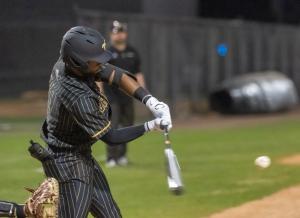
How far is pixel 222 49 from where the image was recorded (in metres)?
22.2

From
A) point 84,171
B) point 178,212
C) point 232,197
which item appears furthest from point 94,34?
point 232,197

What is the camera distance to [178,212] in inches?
312

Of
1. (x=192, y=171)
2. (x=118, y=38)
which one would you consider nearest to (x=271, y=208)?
(x=192, y=171)

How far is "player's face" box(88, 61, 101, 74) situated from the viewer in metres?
5.10

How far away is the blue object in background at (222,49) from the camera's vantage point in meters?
22.1

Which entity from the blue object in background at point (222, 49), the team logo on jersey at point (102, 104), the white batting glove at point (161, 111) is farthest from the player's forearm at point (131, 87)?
the blue object in background at point (222, 49)

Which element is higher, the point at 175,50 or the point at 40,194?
the point at 175,50

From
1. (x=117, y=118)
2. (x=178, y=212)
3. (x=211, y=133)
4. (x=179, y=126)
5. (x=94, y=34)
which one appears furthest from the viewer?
(x=179, y=126)

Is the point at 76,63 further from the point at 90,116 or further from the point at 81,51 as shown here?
the point at 90,116

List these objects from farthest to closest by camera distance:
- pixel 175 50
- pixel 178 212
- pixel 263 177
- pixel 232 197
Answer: pixel 175 50
pixel 263 177
pixel 232 197
pixel 178 212

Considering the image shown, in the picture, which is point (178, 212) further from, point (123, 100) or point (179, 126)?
point (179, 126)

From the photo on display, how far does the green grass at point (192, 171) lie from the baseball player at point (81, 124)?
250cm

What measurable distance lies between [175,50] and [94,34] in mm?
15341

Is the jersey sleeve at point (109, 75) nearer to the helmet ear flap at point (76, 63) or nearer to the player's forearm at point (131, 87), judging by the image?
the player's forearm at point (131, 87)
